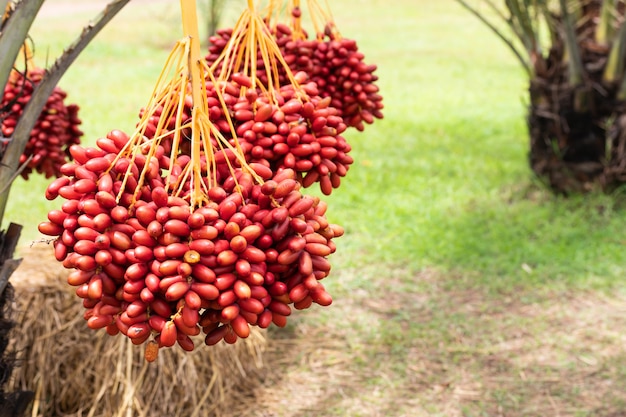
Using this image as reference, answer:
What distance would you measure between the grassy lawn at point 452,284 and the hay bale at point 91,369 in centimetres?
27

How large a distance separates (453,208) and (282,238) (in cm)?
450

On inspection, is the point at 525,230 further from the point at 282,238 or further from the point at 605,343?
the point at 282,238

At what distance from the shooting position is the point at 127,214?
1.37 metres

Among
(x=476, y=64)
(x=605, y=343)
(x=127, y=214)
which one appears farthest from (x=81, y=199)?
(x=476, y=64)

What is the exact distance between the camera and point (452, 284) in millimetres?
4648

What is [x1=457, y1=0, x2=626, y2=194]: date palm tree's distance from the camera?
5266 mm

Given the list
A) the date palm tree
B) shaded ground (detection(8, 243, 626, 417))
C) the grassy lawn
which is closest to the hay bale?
shaded ground (detection(8, 243, 626, 417))

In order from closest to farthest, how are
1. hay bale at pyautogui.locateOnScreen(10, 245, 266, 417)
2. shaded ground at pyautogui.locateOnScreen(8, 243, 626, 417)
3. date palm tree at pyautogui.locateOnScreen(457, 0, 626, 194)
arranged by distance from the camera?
1. hay bale at pyautogui.locateOnScreen(10, 245, 266, 417)
2. shaded ground at pyautogui.locateOnScreen(8, 243, 626, 417)
3. date palm tree at pyautogui.locateOnScreen(457, 0, 626, 194)

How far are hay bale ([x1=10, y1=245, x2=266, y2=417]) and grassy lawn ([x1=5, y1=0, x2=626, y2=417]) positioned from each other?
0.90ft

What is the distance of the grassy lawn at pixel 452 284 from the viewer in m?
3.66

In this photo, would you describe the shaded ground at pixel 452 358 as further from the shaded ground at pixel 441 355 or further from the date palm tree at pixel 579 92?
the date palm tree at pixel 579 92

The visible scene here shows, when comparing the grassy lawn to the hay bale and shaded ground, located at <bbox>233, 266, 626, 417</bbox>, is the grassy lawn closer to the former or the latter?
shaded ground, located at <bbox>233, 266, 626, 417</bbox>

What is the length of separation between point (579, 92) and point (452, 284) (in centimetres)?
160

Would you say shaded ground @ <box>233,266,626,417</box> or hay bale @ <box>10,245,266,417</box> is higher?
hay bale @ <box>10,245,266,417</box>
